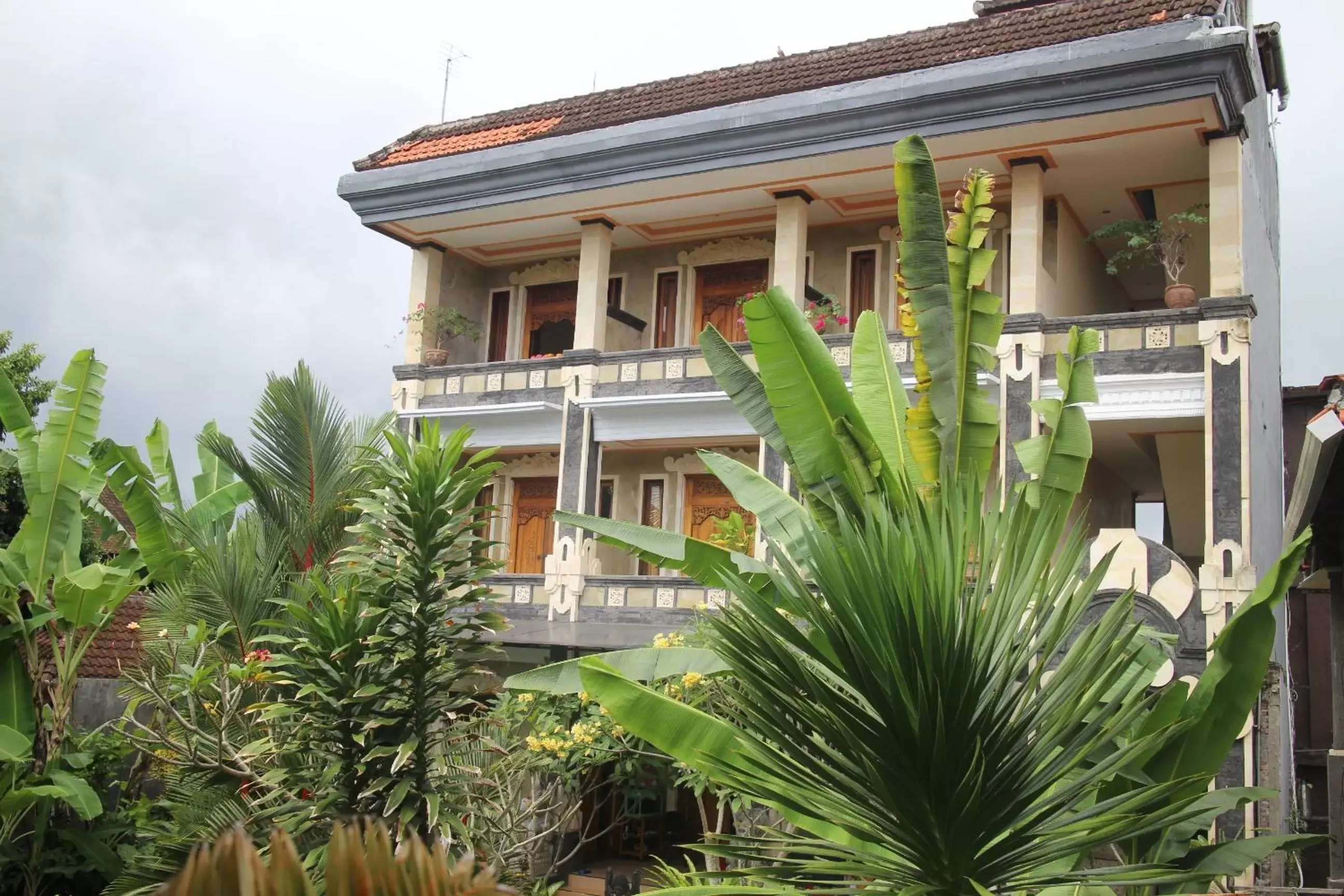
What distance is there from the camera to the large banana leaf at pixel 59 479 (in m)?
10.2

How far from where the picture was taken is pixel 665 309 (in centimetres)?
1827

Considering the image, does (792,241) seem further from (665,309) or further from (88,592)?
(88,592)

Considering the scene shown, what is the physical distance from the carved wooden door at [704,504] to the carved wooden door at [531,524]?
209 centimetres

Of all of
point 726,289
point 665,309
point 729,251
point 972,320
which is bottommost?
point 972,320

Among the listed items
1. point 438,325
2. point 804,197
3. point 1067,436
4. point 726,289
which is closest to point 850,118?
point 804,197

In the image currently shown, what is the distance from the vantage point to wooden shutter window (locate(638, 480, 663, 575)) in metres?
18.0

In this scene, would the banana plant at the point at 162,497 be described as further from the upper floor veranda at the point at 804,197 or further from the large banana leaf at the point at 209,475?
the upper floor veranda at the point at 804,197

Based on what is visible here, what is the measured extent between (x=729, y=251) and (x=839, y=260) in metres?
1.69

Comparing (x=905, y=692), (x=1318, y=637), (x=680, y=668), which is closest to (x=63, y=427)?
(x=680, y=668)

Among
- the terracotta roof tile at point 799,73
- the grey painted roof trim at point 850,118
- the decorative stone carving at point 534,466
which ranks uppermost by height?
the terracotta roof tile at point 799,73

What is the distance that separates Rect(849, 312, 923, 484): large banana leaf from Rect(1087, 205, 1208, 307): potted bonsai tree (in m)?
8.55

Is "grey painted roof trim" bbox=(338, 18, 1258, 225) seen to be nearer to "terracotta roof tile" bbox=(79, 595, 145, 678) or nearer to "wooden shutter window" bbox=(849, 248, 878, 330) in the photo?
"wooden shutter window" bbox=(849, 248, 878, 330)

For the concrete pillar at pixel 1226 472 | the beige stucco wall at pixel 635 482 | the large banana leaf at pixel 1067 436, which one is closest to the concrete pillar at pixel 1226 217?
the concrete pillar at pixel 1226 472

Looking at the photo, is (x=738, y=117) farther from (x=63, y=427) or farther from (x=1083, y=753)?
(x=1083, y=753)
